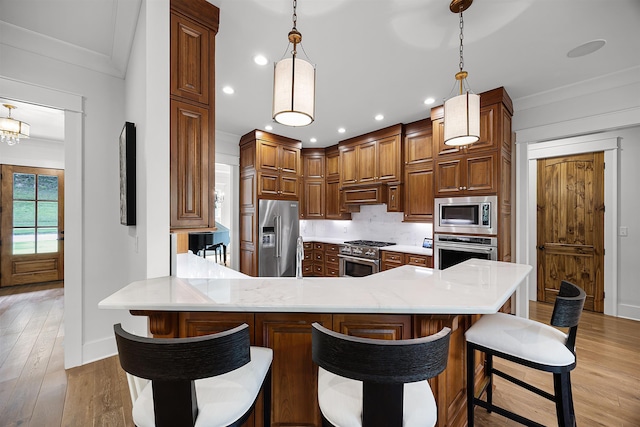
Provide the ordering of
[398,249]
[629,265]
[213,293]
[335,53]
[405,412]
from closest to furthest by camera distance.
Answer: [405,412], [213,293], [335,53], [629,265], [398,249]

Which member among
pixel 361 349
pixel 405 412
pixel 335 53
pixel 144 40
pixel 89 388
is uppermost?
pixel 335 53

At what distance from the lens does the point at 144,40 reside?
1666mm

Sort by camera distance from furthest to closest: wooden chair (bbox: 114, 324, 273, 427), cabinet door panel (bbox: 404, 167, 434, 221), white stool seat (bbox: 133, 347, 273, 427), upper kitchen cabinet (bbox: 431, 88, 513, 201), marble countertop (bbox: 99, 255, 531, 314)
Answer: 1. cabinet door panel (bbox: 404, 167, 434, 221)
2. upper kitchen cabinet (bbox: 431, 88, 513, 201)
3. marble countertop (bbox: 99, 255, 531, 314)
4. white stool seat (bbox: 133, 347, 273, 427)
5. wooden chair (bbox: 114, 324, 273, 427)

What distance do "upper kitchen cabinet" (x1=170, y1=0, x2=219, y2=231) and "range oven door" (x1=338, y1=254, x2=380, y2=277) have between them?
2935mm

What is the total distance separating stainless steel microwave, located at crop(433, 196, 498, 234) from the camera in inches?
120

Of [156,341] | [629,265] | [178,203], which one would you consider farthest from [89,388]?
[629,265]

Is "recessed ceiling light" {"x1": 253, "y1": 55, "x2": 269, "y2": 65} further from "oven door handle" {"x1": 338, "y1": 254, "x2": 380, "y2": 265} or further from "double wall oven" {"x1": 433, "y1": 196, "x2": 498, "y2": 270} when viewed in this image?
"oven door handle" {"x1": 338, "y1": 254, "x2": 380, "y2": 265}

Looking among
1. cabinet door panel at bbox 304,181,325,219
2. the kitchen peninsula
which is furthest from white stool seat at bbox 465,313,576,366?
cabinet door panel at bbox 304,181,325,219

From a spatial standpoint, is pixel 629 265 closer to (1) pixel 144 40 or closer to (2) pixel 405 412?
(2) pixel 405 412

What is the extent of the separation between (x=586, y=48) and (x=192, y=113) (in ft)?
10.4

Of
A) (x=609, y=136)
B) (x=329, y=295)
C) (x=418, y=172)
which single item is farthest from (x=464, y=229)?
(x=329, y=295)

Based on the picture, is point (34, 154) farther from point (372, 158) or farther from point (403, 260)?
point (403, 260)

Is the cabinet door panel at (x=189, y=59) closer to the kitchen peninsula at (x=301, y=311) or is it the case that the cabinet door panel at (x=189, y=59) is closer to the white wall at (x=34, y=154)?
the kitchen peninsula at (x=301, y=311)

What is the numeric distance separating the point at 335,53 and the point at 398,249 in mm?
2798
